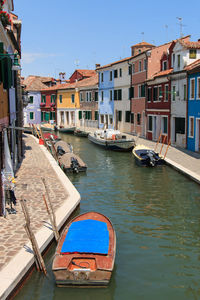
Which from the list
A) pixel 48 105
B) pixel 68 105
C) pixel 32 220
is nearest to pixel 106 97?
pixel 68 105

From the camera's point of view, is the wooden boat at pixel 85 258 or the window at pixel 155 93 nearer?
the wooden boat at pixel 85 258

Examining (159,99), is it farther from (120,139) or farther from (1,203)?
(1,203)

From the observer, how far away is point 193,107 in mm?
27375

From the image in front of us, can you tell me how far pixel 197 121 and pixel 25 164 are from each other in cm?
1264

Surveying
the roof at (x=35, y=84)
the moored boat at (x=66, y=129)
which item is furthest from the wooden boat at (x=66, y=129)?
the roof at (x=35, y=84)

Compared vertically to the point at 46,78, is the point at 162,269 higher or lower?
lower

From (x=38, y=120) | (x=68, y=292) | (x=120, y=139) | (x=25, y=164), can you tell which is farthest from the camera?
(x=38, y=120)

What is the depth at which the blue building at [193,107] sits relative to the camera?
86.7 ft

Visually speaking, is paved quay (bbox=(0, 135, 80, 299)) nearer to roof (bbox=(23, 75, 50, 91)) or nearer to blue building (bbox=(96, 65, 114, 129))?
blue building (bbox=(96, 65, 114, 129))

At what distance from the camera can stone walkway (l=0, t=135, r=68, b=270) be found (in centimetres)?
984

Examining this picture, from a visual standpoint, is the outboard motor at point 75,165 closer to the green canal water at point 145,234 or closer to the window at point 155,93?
the green canal water at point 145,234

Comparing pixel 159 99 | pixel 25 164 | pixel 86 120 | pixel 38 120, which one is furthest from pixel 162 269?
pixel 38 120

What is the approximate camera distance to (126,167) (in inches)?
999

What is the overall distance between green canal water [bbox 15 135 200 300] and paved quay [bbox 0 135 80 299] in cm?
58
